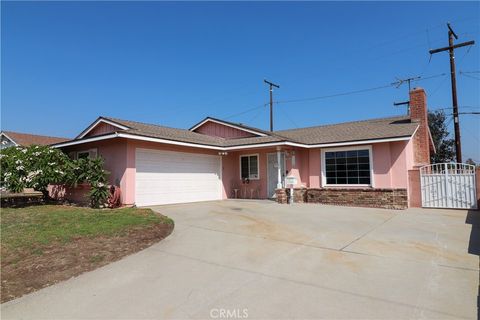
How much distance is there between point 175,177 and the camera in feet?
45.9

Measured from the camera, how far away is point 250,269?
5.26 meters

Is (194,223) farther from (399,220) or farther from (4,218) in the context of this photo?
(399,220)

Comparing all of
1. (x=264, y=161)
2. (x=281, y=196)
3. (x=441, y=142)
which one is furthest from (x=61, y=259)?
(x=441, y=142)

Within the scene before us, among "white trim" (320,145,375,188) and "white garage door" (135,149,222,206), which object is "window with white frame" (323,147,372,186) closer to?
"white trim" (320,145,375,188)

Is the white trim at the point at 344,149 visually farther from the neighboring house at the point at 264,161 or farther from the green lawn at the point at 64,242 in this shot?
the green lawn at the point at 64,242

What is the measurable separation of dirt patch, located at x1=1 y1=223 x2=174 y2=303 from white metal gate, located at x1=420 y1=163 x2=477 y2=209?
11.2 metres

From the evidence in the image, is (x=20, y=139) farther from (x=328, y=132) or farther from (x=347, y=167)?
(x=347, y=167)

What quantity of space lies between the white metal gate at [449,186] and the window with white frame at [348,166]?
219 cm

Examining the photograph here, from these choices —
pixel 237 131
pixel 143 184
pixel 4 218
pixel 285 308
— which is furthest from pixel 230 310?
pixel 237 131

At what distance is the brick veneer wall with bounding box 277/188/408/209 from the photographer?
13023 millimetres

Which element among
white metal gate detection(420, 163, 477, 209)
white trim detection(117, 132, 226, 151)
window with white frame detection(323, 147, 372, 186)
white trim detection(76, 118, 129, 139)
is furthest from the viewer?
Result: window with white frame detection(323, 147, 372, 186)

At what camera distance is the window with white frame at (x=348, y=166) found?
14117 millimetres

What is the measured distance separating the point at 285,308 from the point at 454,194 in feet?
38.9

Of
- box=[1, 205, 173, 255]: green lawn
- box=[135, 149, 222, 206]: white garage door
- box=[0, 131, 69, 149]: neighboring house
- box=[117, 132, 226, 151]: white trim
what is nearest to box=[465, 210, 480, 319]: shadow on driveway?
box=[1, 205, 173, 255]: green lawn
